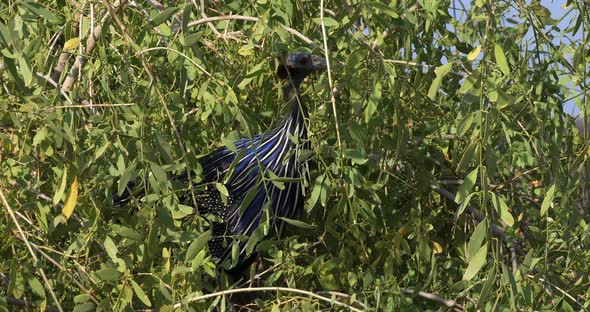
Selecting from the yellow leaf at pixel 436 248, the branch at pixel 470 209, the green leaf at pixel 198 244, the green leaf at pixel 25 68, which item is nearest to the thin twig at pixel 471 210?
the branch at pixel 470 209

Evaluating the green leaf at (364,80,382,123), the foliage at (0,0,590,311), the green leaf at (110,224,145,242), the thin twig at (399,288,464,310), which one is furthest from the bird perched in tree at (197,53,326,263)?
the green leaf at (110,224,145,242)

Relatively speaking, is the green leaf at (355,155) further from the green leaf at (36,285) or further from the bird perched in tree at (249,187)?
the bird perched in tree at (249,187)

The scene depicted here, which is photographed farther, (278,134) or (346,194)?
(278,134)

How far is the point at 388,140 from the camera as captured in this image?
2.31m

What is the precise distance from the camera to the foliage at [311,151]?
1.70 meters

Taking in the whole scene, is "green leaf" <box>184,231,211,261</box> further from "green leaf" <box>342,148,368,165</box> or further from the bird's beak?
the bird's beak

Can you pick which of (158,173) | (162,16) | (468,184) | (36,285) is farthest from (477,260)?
(36,285)

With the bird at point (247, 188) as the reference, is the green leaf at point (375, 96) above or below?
above

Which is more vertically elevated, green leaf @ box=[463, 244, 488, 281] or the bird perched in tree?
green leaf @ box=[463, 244, 488, 281]

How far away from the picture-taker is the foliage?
1.70m

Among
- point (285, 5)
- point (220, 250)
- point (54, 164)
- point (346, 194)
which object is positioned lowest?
point (220, 250)

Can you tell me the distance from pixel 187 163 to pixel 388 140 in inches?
27.5

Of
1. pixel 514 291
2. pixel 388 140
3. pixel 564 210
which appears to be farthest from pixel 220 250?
pixel 514 291

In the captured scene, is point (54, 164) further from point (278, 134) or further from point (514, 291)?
point (278, 134)
